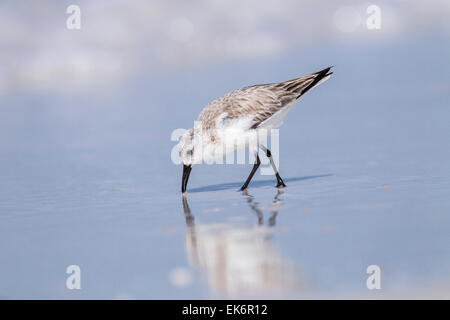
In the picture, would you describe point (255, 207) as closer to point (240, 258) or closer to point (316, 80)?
point (240, 258)

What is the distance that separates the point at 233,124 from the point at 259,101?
0.68m

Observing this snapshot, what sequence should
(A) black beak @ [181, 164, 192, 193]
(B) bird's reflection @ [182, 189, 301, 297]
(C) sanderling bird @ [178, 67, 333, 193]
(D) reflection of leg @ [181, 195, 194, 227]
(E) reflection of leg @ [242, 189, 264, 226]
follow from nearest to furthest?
1. (B) bird's reflection @ [182, 189, 301, 297]
2. (E) reflection of leg @ [242, 189, 264, 226]
3. (D) reflection of leg @ [181, 195, 194, 227]
4. (C) sanderling bird @ [178, 67, 333, 193]
5. (A) black beak @ [181, 164, 192, 193]

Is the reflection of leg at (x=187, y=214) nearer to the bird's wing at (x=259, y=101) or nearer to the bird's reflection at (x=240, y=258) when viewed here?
the bird's reflection at (x=240, y=258)

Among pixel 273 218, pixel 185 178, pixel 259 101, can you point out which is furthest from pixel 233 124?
pixel 273 218

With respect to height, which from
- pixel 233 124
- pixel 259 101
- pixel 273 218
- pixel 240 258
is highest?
pixel 259 101

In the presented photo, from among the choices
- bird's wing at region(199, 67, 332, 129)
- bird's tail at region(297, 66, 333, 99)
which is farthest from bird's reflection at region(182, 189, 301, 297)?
bird's tail at region(297, 66, 333, 99)

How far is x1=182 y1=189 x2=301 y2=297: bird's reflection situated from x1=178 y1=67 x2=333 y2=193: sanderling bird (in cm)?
199

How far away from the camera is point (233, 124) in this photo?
416 inches

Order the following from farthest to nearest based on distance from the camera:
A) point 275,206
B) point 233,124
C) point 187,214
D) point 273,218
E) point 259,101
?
point 259,101, point 233,124, point 275,206, point 187,214, point 273,218

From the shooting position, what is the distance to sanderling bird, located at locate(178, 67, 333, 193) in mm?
10523

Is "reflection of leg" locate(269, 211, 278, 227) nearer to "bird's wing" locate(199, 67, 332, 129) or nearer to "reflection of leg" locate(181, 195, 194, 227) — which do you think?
"reflection of leg" locate(181, 195, 194, 227)

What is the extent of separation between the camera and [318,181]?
11.1 meters
